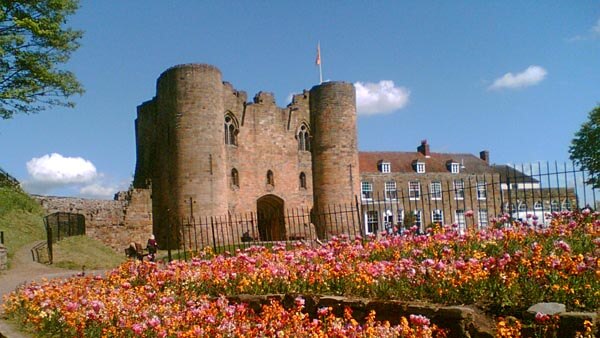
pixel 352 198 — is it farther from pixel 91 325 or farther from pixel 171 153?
pixel 91 325

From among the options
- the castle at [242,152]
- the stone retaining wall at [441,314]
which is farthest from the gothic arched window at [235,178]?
the stone retaining wall at [441,314]

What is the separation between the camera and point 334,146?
3731cm

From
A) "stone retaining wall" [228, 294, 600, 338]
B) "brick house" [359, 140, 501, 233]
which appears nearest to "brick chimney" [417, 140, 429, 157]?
"brick house" [359, 140, 501, 233]

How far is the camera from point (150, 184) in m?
34.0

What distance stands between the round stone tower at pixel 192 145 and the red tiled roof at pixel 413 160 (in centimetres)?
2212

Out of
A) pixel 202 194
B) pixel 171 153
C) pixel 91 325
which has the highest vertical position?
pixel 171 153

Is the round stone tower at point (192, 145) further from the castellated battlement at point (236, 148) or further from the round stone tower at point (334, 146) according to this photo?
the round stone tower at point (334, 146)

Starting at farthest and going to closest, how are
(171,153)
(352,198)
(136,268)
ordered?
(352,198) < (171,153) < (136,268)

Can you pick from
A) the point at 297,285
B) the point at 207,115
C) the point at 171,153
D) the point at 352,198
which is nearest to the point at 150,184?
the point at 171,153

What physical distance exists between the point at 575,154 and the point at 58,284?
40.8 m

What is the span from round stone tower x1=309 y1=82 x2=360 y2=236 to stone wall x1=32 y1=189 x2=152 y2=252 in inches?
417

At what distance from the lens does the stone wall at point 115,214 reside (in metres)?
30.4

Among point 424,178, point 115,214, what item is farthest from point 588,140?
point 115,214

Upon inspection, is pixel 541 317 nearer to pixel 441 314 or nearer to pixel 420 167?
pixel 441 314
